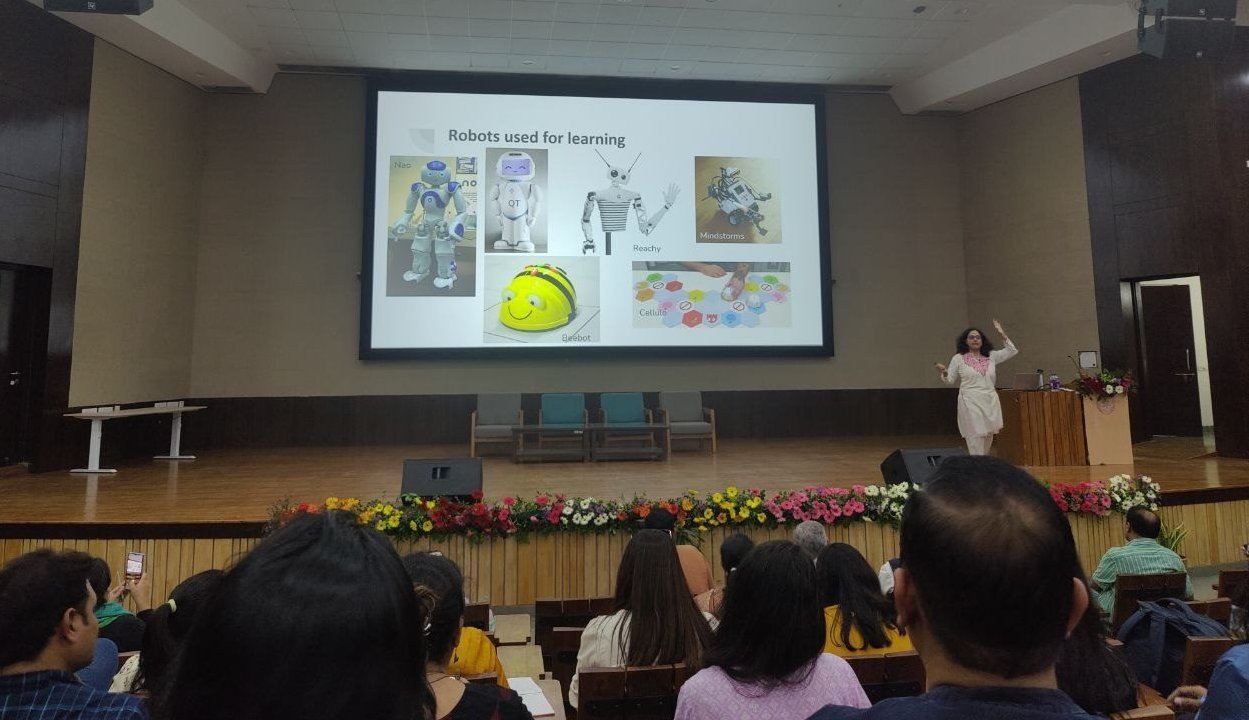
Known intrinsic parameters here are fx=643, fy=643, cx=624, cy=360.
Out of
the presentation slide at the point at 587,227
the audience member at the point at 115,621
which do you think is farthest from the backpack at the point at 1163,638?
the presentation slide at the point at 587,227

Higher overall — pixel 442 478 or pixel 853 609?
pixel 442 478

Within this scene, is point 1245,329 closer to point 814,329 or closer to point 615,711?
point 814,329

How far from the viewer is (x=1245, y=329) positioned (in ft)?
20.8

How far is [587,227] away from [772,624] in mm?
7238

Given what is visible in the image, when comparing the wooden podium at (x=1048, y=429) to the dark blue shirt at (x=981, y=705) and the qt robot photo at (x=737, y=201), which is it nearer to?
the qt robot photo at (x=737, y=201)

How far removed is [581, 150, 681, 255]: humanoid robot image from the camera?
8109 millimetres

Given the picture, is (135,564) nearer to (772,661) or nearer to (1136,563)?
(772,661)

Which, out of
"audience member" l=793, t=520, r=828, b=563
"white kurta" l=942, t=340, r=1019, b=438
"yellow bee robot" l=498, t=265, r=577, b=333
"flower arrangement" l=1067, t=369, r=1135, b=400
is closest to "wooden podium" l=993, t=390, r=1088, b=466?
"flower arrangement" l=1067, t=369, r=1135, b=400

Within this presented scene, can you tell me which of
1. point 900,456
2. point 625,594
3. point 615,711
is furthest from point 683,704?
point 900,456

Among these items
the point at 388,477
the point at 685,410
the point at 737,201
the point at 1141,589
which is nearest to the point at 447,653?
the point at 1141,589

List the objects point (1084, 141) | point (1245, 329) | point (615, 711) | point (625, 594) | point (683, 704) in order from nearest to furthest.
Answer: point (683, 704) → point (615, 711) → point (625, 594) → point (1245, 329) → point (1084, 141)

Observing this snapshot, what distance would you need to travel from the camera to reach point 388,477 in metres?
5.83

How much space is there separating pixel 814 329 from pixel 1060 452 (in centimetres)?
334

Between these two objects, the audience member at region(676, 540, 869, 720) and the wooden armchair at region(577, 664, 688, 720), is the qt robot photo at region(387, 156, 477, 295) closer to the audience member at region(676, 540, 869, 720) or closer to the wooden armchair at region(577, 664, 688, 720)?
the wooden armchair at region(577, 664, 688, 720)
